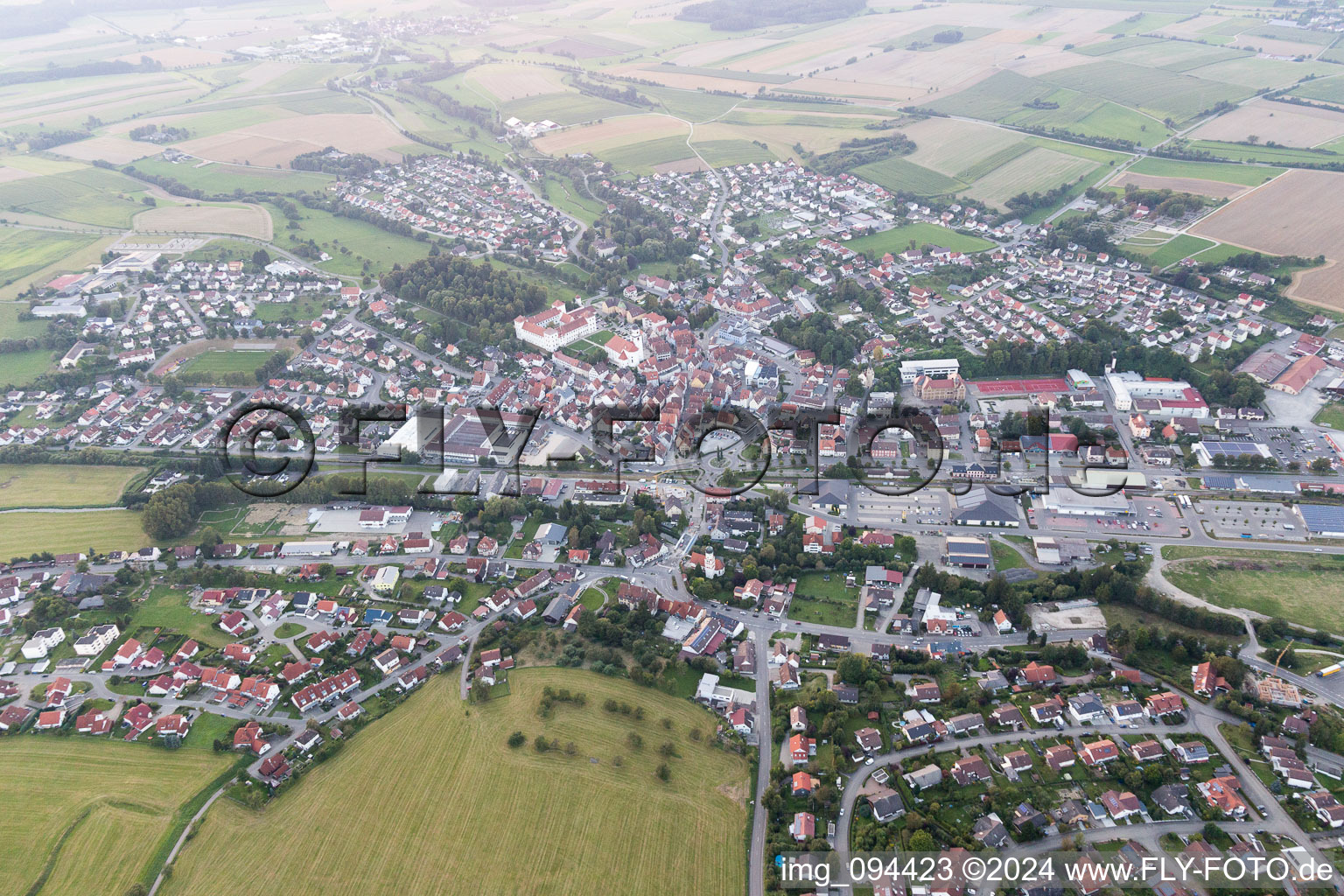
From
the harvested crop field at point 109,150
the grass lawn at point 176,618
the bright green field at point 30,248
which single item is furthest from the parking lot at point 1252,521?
the harvested crop field at point 109,150

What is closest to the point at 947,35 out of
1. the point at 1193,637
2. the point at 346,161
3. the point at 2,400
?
the point at 346,161

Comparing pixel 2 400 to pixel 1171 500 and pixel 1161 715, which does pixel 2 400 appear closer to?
pixel 1161 715

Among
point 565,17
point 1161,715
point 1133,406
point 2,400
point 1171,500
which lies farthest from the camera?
point 565,17

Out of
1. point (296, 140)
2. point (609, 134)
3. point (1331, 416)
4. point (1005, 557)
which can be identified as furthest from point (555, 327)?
point (296, 140)

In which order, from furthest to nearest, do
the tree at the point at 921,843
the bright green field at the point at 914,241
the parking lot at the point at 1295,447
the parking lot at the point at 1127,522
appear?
the bright green field at the point at 914,241 → the parking lot at the point at 1295,447 → the parking lot at the point at 1127,522 → the tree at the point at 921,843

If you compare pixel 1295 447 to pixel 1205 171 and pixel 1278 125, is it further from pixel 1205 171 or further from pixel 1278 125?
pixel 1278 125

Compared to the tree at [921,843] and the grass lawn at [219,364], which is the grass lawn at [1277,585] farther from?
the grass lawn at [219,364]
